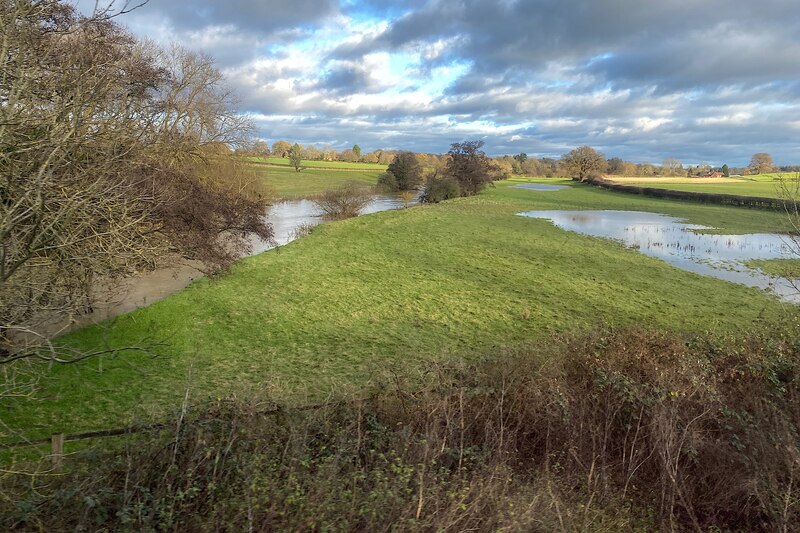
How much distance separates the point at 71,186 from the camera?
7.37 meters

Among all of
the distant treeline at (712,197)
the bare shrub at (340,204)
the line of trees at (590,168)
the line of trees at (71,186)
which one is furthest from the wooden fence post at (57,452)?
the line of trees at (590,168)

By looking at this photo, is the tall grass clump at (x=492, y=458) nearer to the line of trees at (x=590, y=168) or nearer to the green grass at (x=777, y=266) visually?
the green grass at (x=777, y=266)

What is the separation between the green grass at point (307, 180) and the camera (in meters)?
63.8

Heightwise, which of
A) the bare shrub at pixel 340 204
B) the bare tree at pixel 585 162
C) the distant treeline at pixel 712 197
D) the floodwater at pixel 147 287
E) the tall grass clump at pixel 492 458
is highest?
the bare tree at pixel 585 162

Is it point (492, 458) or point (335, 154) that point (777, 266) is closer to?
point (492, 458)

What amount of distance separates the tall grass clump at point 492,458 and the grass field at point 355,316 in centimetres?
118

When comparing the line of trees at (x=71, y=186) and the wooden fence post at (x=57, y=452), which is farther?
the line of trees at (x=71, y=186)

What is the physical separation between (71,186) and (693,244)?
1135 inches

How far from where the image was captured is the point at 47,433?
7.84 meters

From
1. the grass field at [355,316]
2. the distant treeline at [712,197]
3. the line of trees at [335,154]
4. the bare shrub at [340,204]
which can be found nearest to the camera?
the grass field at [355,316]

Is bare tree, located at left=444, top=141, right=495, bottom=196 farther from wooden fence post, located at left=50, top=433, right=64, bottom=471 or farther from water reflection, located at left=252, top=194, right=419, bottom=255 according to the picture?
wooden fence post, located at left=50, top=433, right=64, bottom=471

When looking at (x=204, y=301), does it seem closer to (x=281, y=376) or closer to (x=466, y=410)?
(x=281, y=376)

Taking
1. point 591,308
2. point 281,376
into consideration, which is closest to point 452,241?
point 591,308

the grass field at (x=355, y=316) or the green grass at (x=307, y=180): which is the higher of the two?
the green grass at (x=307, y=180)
